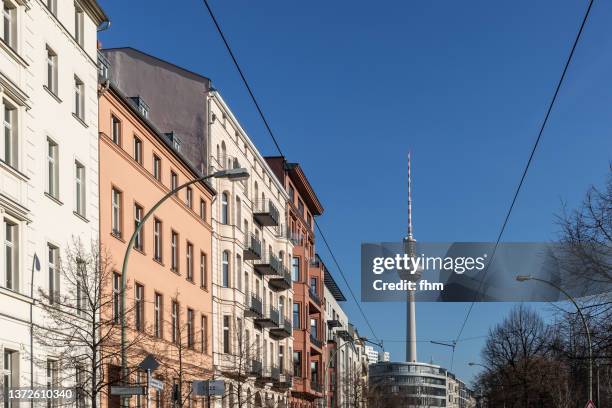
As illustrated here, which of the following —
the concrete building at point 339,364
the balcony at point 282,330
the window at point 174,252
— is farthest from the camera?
the concrete building at point 339,364

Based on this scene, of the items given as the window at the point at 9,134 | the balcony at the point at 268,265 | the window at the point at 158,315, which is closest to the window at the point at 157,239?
the window at the point at 158,315

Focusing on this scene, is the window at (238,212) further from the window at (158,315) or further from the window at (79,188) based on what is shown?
the window at (79,188)

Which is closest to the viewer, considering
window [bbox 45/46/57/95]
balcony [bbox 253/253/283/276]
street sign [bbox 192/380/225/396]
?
street sign [bbox 192/380/225/396]

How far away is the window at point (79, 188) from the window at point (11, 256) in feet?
16.1

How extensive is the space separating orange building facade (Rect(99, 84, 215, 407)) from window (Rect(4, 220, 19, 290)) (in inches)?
194

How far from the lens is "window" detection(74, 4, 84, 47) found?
1203 inches

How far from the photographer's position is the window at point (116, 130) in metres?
34.4

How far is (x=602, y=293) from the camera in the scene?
1067 inches

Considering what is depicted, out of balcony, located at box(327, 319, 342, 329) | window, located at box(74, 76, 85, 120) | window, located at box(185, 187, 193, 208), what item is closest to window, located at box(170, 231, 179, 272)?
window, located at box(185, 187, 193, 208)

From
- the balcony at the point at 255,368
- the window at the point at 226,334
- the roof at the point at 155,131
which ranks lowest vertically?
the balcony at the point at 255,368

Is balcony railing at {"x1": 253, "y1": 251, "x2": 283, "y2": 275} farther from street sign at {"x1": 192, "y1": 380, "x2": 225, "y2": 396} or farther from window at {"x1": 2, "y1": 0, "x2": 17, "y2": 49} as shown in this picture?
window at {"x1": 2, "y1": 0, "x2": 17, "y2": 49}

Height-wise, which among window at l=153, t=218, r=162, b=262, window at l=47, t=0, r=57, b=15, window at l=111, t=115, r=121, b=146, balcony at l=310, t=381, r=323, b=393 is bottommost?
balcony at l=310, t=381, r=323, b=393

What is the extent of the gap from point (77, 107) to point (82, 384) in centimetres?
898

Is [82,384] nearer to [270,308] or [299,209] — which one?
[270,308]
